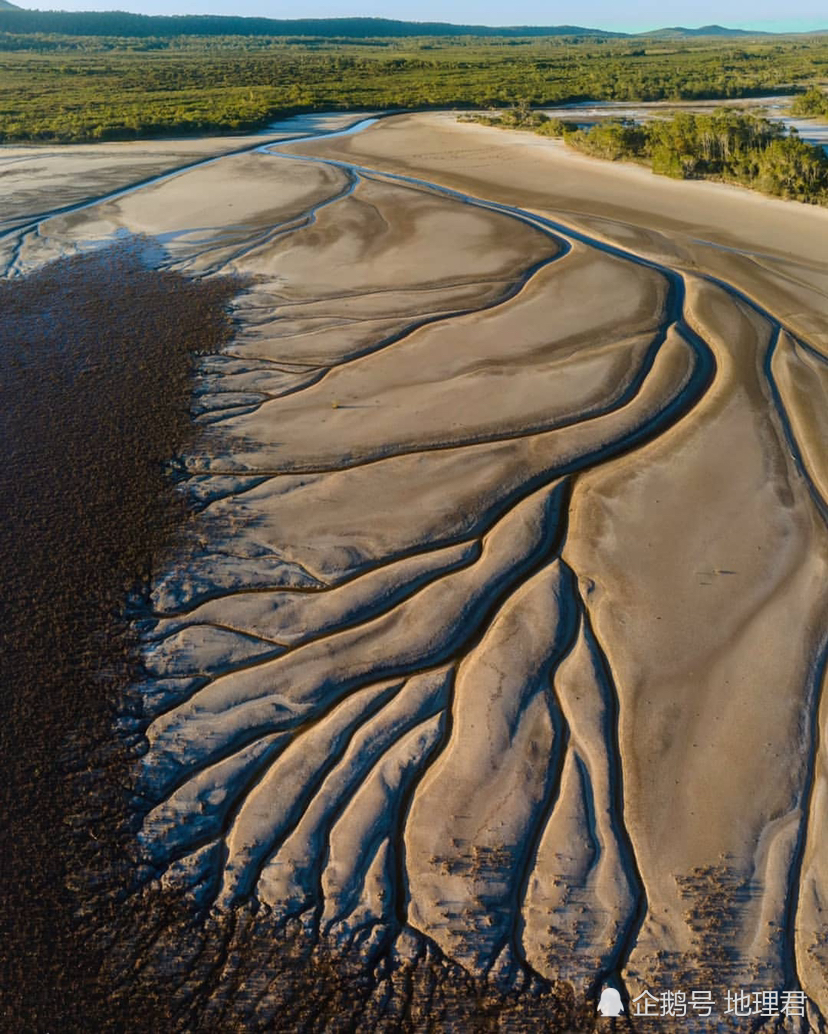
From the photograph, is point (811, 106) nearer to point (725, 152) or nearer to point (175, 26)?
point (725, 152)

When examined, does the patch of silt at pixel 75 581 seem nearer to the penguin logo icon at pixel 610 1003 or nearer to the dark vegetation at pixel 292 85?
the penguin logo icon at pixel 610 1003

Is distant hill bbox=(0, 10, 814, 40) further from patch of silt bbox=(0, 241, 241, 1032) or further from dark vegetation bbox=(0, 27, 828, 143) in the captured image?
patch of silt bbox=(0, 241, 241, 1032)

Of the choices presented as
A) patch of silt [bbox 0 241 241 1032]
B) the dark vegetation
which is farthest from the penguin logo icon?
the dark vegetation

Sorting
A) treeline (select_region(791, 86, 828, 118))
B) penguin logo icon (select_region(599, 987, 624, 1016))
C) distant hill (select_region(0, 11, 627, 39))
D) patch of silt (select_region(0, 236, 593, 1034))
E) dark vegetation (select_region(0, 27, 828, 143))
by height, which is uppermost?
distant hill (select_region(0, 11, 627, 39))

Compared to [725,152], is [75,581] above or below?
below

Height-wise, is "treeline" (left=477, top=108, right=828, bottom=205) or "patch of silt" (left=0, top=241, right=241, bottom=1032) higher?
"treeline" (left=477, top=108, right=828, bottom=205)

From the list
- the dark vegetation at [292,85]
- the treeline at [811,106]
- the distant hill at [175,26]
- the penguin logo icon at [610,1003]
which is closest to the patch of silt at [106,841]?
the penguin logo icon at [610,1003]

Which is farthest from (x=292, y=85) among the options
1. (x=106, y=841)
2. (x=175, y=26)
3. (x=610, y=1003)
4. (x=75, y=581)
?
(x=175, y=26)
